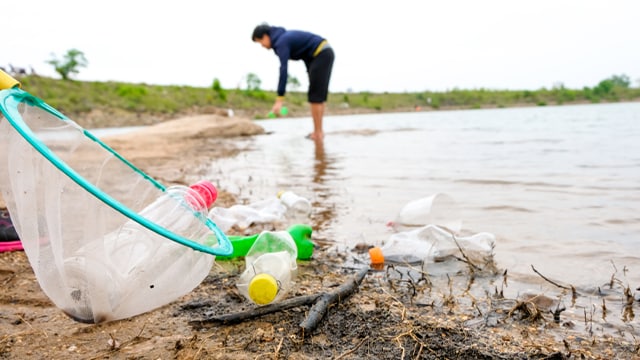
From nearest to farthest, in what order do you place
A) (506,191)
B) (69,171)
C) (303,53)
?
(69,171) → (506,191) → (303,53)

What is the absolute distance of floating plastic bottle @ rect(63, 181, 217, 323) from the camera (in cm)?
140

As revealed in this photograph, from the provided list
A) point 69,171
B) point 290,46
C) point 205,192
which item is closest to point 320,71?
point 290,46

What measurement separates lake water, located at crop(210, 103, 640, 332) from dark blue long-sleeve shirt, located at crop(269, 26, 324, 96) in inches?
48.1

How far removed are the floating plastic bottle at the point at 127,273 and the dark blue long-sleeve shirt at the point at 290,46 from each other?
583 cm

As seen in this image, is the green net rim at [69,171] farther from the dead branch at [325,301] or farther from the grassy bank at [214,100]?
the grassy bank at [214,100]

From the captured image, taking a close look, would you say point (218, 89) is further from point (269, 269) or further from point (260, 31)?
point (269, 269)

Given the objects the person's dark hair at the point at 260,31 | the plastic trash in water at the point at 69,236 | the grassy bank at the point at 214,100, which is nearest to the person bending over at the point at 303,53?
the person's dark hair at the point at 260,31

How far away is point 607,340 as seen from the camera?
1.48 meters

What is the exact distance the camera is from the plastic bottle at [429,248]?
236 centimetres

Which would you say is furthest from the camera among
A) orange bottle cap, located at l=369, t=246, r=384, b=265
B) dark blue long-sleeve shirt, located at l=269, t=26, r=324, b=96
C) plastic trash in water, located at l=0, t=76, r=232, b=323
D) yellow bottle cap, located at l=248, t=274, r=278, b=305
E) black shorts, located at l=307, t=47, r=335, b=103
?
black shorts, located at l=307, t=47, r=335, b=103

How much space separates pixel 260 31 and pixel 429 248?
220 inches

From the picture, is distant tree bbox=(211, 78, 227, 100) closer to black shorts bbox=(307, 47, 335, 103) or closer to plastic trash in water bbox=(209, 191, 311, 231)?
black shorts bbox=(307, 47, 335, 103)

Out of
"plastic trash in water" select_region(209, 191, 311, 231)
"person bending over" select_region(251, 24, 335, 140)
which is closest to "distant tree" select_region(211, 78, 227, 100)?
"person bending over" select_region(251, 24, 335, 140)

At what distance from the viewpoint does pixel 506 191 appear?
156 inches
